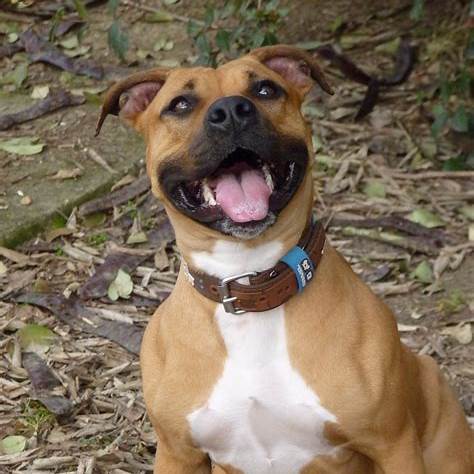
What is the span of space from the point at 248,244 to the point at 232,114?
438 mm

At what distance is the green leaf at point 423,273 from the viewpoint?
5.89 meters

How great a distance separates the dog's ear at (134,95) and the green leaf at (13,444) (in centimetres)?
138

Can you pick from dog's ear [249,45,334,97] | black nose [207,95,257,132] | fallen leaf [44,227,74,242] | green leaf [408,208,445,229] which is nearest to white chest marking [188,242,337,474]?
black nose [207,95,257,132]

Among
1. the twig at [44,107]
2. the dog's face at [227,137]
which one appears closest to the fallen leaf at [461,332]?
the dog's face at [227,137]

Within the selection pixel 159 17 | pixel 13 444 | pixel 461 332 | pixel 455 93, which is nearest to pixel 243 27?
pixel 455 93

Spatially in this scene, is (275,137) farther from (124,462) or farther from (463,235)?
(463,235)

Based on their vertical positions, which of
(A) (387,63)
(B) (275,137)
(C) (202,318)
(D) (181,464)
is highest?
(B) (275,137)

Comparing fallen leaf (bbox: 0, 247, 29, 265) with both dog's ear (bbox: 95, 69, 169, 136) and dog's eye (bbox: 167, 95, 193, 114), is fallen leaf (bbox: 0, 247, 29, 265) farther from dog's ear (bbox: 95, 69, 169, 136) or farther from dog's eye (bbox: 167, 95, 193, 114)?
dog's eye (bbox: 167, 95, 193, 114)

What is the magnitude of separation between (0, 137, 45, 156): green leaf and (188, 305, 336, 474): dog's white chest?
3037 millimetres

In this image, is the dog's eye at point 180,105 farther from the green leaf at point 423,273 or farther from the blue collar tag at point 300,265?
the green leaf at point 423,273

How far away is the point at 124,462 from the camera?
487 cm

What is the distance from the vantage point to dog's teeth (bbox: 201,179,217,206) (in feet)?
12.9

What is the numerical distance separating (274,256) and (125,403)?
1.45 m

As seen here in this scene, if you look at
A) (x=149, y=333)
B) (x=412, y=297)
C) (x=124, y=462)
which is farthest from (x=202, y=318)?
(x=412, y=297)
